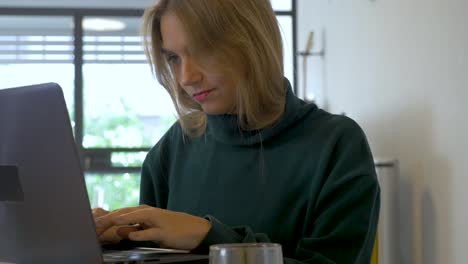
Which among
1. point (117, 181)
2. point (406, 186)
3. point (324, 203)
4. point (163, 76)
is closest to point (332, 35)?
point (406, 186)

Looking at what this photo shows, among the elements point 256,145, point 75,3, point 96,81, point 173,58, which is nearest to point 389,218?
point 256,145

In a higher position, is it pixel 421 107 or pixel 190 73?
pixel 190 73

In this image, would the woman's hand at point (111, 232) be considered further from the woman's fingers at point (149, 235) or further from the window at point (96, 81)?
the window at point (96, 81)

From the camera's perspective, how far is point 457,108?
5.77ft

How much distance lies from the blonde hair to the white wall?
19.2 inches

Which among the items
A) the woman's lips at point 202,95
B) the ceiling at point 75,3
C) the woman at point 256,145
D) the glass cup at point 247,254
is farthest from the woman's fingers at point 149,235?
the ceiling at point 75,3

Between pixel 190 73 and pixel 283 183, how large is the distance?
0.25 m

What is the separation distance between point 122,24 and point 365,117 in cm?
254

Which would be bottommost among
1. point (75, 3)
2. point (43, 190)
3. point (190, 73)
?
point (43, 190)

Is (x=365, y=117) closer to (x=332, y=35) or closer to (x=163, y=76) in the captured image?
(x=332, y=35)

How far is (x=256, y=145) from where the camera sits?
1489 millimetres

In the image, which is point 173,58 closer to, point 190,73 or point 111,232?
point 190,73

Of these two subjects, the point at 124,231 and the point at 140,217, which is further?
the point at 124,231

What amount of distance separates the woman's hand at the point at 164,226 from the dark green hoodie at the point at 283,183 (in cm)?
2
